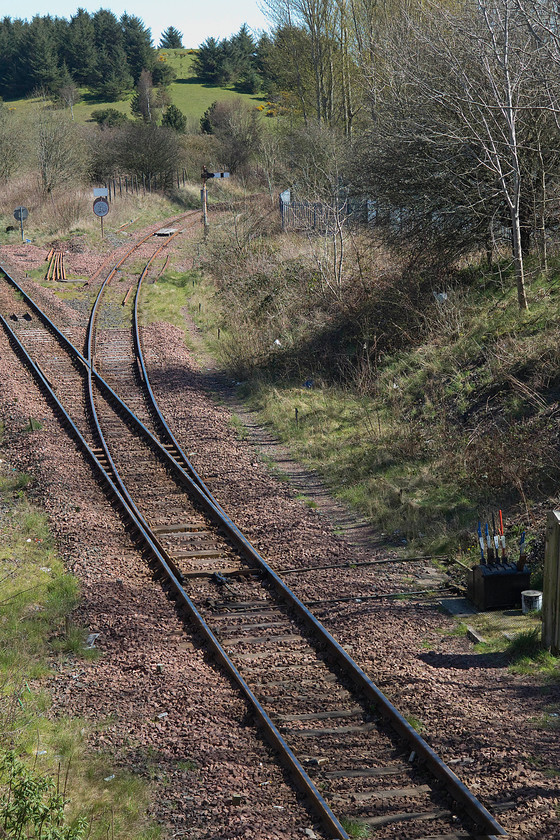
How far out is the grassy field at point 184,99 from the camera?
86.7 m

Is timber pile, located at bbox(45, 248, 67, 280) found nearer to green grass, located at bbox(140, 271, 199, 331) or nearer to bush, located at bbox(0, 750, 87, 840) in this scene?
green grass, located at bbox(140, 271, 199, 331)

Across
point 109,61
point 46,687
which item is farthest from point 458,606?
point 109,61

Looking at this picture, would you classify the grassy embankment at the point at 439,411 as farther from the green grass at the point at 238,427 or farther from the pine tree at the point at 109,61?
the pine tree at the point at 109,61

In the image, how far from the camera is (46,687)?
769 cm

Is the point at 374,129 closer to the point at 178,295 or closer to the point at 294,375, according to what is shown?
the point at 294,375

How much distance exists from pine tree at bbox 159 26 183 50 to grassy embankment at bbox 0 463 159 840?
4980 inches

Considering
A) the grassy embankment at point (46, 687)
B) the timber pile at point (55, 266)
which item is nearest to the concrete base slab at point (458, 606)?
the grassy embankment at point (46, 687)

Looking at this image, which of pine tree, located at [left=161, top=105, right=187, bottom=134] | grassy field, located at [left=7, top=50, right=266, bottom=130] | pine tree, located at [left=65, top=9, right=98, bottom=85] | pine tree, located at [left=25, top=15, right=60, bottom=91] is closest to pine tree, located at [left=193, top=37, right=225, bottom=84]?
grassy field, located at [left=7, top=50, right=266, bottom=130]

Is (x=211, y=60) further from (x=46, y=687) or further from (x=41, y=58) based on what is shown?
(x=46, y=687)

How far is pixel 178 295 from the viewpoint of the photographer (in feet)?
89.8

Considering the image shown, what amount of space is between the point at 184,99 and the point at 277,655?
93.7 meters

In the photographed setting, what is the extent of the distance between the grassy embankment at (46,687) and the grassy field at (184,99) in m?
75.1

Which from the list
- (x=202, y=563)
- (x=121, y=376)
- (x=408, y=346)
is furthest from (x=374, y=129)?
(x=202, y=563)

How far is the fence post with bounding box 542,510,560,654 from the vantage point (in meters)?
7.91
